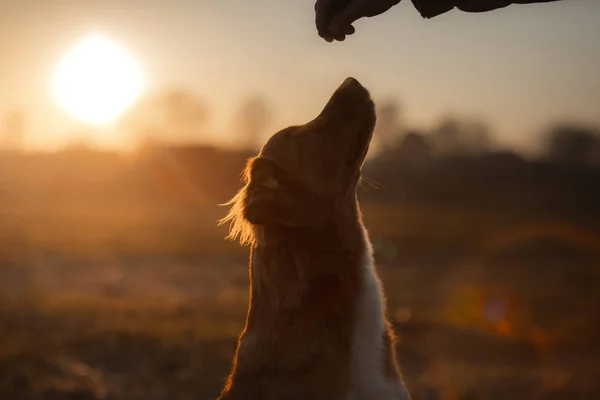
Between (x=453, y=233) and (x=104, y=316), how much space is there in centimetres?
1300

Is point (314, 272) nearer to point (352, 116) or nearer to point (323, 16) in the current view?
point (352, 116)

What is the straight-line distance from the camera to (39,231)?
26172 mm

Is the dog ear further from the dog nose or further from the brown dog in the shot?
the dog nose

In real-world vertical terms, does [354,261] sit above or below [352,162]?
below

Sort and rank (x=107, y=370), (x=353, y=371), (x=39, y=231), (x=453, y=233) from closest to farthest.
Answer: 1. (x=353, y=371)
2. (x=107, y=370)
3. (x=453, y=233)
4. (x=39, y=231)

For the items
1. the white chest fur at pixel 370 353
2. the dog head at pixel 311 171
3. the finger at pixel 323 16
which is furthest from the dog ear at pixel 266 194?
the finger at pixel 323 16

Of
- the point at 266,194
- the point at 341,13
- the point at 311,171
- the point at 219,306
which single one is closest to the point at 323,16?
the point at 341,13

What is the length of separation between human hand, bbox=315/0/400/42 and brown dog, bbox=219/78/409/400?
625 millimetres

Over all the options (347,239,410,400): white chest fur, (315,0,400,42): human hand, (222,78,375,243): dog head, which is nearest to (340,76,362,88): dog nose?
(222,78,375,243): dog head

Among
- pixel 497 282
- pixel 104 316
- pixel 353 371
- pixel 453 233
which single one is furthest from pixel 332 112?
pixel 453 233

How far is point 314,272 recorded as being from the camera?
3.91 m

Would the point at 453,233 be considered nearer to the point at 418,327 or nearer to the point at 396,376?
the point at 418,327

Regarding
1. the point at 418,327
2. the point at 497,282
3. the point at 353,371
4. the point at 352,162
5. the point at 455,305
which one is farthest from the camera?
the point at 497,282

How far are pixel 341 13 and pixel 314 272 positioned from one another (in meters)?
1.32
